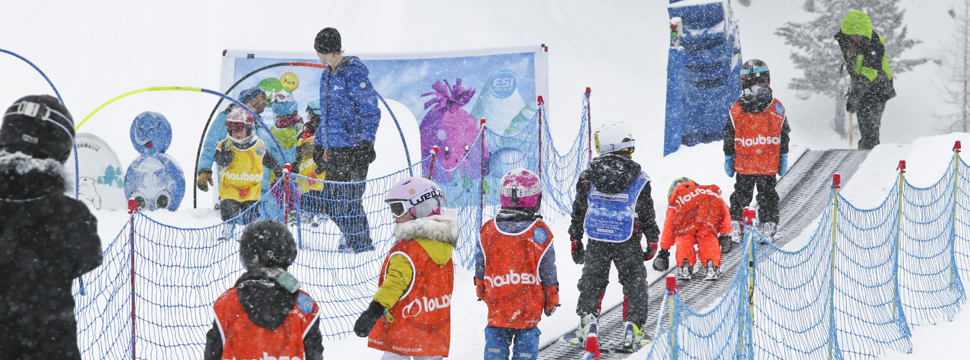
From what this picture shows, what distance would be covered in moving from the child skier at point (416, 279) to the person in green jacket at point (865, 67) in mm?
9038

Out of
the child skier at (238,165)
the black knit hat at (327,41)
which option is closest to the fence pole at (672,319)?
the black knit hat at (327,41)

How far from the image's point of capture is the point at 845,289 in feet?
25.7

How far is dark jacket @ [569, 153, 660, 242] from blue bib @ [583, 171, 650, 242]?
45mm

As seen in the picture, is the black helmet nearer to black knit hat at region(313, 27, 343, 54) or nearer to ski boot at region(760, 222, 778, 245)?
ski boot at region(760, 222, 778, 245)

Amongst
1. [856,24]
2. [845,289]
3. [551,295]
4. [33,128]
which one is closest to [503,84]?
[856,24]

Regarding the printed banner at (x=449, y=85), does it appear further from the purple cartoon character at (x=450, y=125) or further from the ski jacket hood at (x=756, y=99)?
the ski jacket hood at (x=756, y=99)

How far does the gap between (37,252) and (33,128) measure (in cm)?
45

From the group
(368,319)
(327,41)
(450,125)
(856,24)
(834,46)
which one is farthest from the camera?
(834,46)

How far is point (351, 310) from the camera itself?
7484 millimetres

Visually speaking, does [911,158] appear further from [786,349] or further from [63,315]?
[63,315]

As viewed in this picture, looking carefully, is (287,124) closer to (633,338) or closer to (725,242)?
(725,242)

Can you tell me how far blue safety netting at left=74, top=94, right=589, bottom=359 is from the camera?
6.38m

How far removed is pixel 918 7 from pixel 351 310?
3425cm

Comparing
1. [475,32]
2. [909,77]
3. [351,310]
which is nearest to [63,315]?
[351,310]
